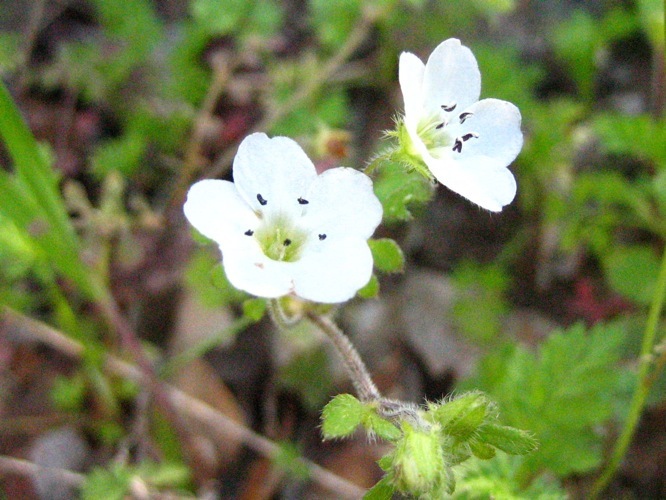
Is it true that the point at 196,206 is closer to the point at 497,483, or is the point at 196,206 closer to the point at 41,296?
the point at 497,483

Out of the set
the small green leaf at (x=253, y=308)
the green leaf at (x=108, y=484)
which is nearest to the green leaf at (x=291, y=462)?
the green leaf at (x=108, y=484)

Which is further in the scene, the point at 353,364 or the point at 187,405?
the point at 187,405

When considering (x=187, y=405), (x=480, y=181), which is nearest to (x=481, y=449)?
(x=480, y=181)

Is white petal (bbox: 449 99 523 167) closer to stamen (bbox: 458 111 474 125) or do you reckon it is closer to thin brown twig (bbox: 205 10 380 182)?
stamen (bbox: 458 111 474 125)

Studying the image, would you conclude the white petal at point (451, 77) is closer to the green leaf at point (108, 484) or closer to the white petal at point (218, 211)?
the white petal at point (218, 211)

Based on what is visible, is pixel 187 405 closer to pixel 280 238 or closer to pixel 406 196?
pixel 280 238

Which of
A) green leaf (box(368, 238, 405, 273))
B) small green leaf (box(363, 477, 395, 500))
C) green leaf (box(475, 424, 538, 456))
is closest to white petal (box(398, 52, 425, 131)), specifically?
green leaf (box(368, 238, 405, 273))

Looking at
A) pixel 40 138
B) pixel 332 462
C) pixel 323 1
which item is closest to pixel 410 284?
pixel 332 462
